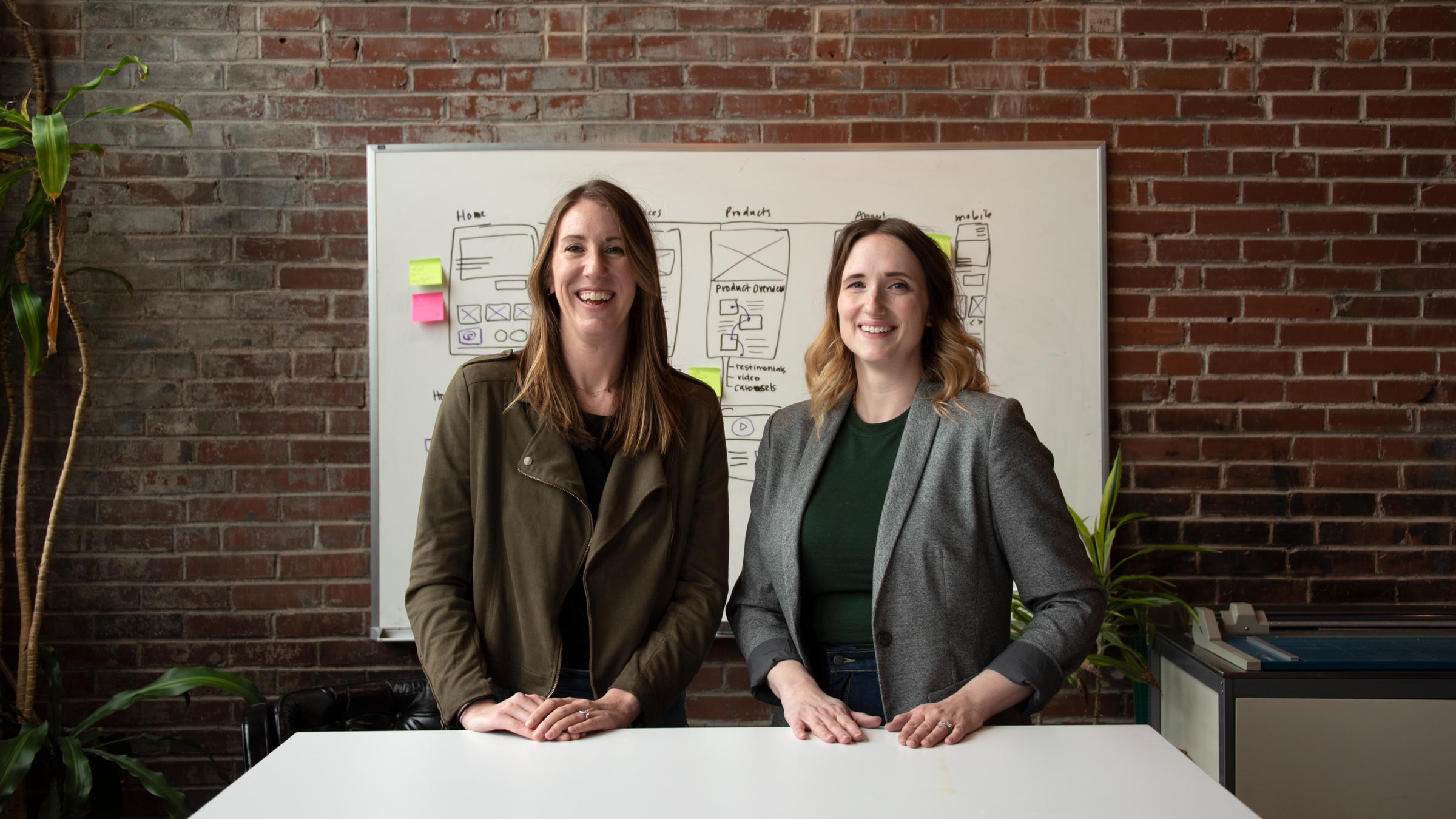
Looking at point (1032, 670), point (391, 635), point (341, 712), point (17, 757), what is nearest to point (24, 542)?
point (17, 757)

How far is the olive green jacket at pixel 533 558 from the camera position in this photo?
1486mm

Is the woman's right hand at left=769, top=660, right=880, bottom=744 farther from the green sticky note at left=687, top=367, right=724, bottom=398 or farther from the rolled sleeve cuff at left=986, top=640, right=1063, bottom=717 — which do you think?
the green sticky note at left=687, top=367, right=724, bottom=398

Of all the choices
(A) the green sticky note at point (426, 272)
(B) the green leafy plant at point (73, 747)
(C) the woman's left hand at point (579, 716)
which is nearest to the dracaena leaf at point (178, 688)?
(B) the green leafy plant at point (73, 747)

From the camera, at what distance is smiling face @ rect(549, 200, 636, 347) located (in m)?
1.56

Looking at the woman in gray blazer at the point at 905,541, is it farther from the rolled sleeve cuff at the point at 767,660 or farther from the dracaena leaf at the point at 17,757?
the dracaena leaf at the point at 17,757

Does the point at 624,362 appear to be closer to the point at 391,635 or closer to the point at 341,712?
the point at 341,712

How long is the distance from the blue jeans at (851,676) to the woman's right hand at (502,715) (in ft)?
1.38

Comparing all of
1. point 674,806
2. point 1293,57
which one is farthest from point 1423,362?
A: point 674,806

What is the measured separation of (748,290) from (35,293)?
6.40 feet

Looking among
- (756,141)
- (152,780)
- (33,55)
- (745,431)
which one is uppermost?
(33,55)

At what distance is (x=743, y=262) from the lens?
9.01 feet

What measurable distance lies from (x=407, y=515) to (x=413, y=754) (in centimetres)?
161

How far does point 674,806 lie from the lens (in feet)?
3.45

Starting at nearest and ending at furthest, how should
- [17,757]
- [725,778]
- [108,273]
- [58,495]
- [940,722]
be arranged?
[725,778]
[940,722]
[17,757]
[58,495]
[108,273]
